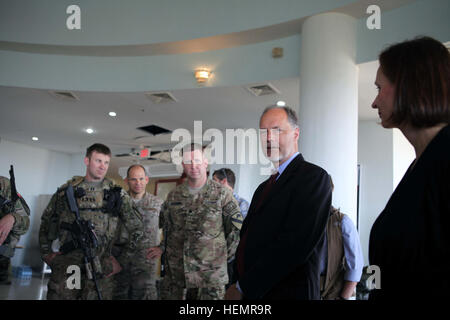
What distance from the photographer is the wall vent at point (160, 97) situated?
21.2 feet

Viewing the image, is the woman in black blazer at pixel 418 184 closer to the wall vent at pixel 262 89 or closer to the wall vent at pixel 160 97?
the wall vent at pixel 262 89

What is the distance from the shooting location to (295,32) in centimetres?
550

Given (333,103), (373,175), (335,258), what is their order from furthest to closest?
1. (373,175)
2. (333,103)
3. (335,258)

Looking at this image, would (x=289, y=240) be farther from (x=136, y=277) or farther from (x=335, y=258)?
(x=136, y=277)

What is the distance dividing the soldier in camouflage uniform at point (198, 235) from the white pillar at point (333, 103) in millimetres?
1618

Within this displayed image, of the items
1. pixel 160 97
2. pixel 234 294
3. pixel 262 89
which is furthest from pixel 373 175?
pixel 234 294

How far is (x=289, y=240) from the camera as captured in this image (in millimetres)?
1555

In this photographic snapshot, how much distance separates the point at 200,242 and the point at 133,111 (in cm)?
A: 469

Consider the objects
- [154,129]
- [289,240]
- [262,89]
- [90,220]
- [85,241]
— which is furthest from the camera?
[154,129]

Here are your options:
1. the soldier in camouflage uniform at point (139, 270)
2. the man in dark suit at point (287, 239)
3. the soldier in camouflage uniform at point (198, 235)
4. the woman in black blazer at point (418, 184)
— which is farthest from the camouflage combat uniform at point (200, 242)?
the woman in black blazer at point (418, 184)

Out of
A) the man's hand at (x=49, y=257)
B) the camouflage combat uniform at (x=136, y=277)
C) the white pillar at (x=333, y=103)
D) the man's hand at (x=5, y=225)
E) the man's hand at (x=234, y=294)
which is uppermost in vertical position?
the white pillar at (x=333, y=103)

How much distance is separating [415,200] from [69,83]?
641 centimetres

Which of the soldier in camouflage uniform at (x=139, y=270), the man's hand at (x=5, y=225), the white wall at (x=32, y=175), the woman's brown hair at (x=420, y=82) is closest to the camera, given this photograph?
the woman's brown hair at (x=420, y=82)

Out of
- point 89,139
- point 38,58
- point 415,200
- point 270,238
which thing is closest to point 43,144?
point 89,139
